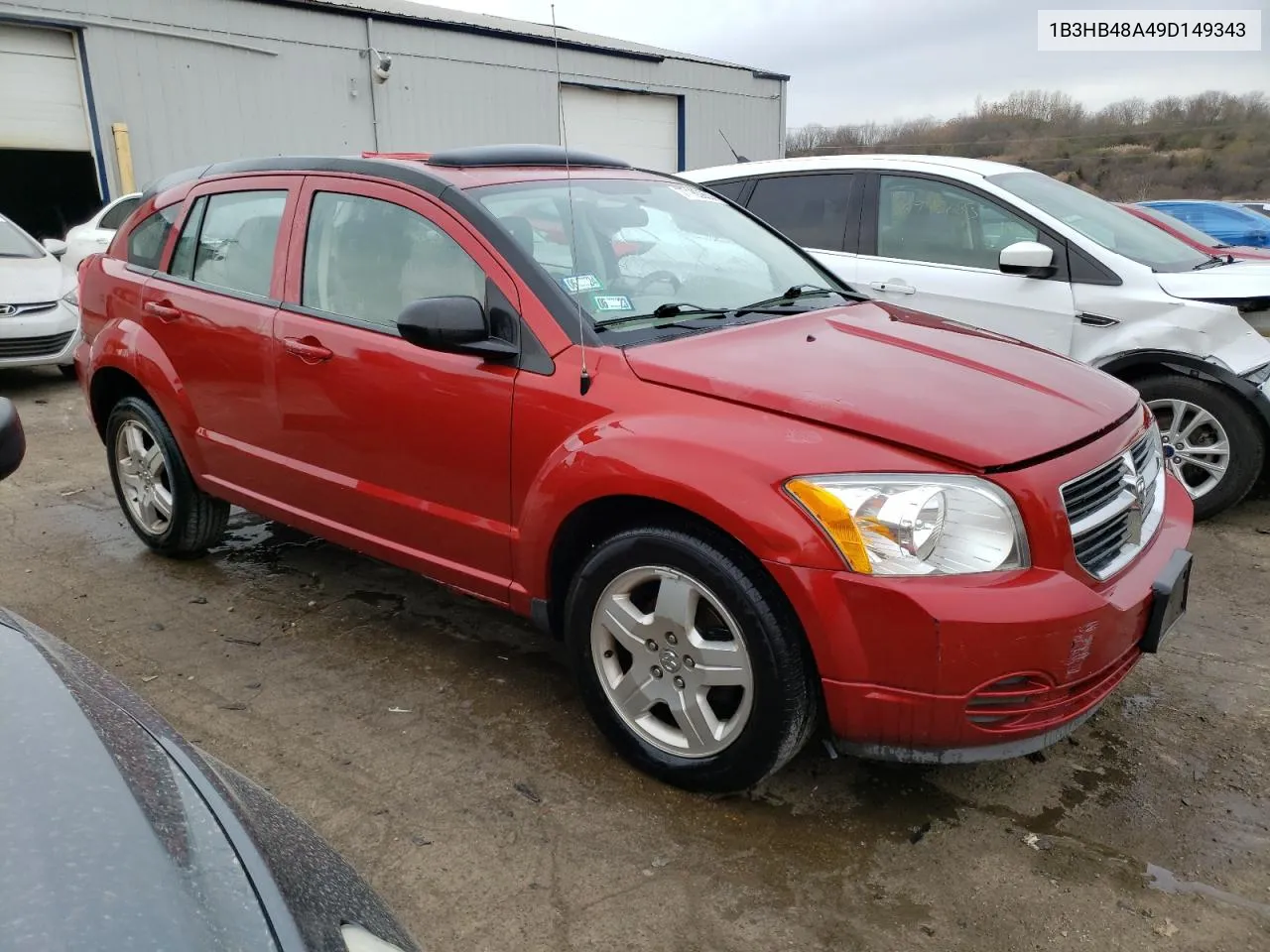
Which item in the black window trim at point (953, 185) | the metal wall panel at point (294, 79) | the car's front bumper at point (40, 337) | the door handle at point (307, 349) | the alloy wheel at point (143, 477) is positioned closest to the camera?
the door handle at point (307, 349)

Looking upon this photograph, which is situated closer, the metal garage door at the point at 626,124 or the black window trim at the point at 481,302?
the black window trim at the point at 481,302

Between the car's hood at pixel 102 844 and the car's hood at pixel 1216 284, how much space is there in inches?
196

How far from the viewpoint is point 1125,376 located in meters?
4.97

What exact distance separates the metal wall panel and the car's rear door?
1058 cm

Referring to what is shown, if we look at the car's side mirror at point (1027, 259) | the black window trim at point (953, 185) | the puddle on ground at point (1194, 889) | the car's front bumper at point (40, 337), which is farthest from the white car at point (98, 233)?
the puddle on ground at point (1194, 889)

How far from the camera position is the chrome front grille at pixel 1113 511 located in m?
2.44

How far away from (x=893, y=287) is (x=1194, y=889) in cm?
370

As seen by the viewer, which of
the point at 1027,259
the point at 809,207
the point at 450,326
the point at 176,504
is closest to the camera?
the point at 450,326

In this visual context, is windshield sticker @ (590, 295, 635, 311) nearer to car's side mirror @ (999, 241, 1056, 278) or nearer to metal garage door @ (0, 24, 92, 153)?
car's side mirror @ (999, 241, 1056, 278)

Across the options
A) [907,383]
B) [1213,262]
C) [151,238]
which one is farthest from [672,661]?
[1213,262]

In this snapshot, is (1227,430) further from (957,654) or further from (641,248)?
(957,654)

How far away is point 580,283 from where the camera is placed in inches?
119

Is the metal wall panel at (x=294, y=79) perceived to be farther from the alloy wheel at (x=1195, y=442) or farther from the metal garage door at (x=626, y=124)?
the alloy wheel at (x=1195, y=442)

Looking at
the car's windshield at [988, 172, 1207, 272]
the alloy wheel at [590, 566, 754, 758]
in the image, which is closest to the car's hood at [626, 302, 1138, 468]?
Result: the alloy wheel at [590, 566, 754, 758]
